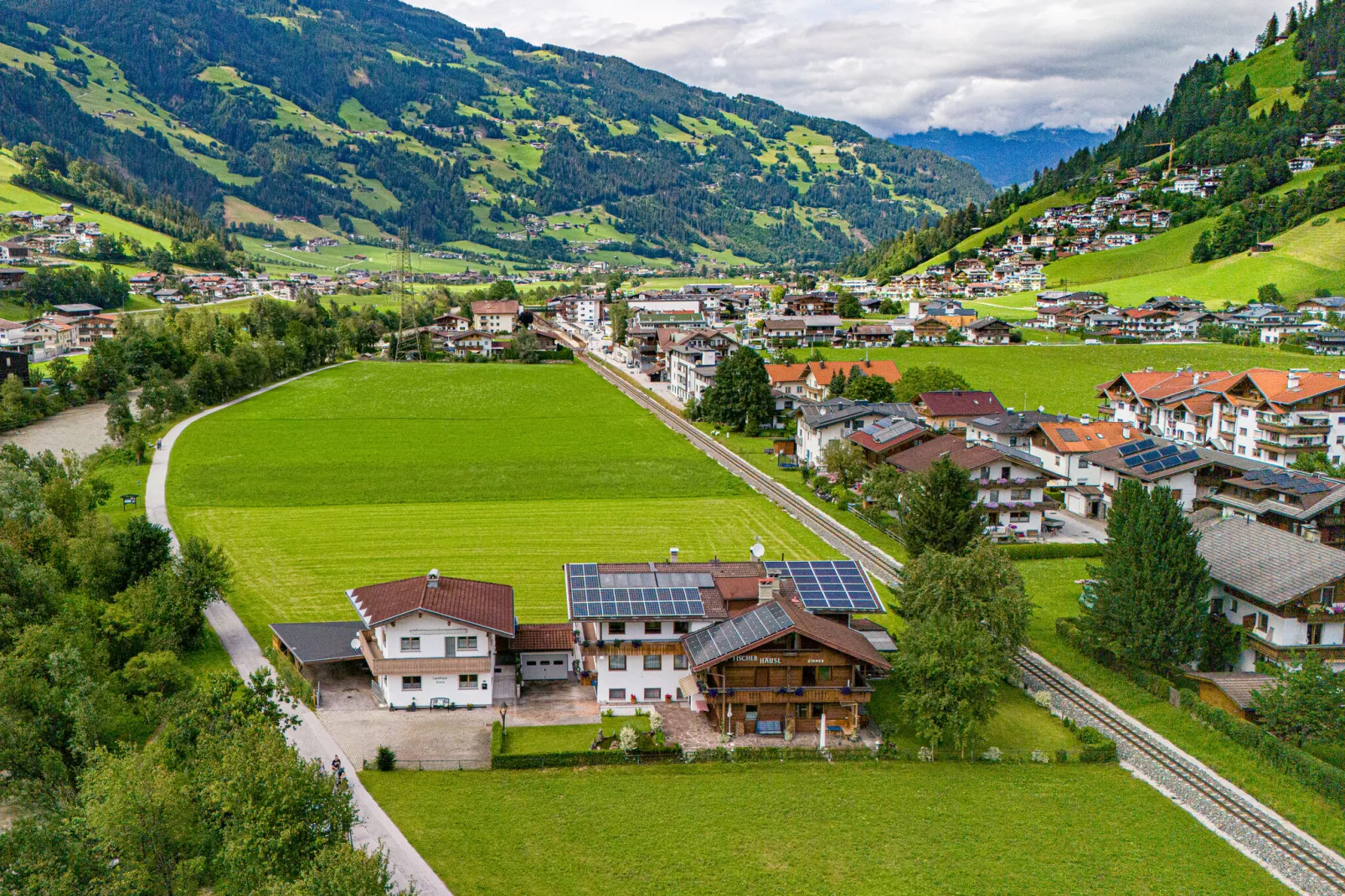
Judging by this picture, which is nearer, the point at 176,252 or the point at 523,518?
the point at 523,518

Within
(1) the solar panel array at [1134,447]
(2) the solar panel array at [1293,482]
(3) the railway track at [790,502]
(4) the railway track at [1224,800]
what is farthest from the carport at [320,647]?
(1) the solar panel array at [1134,447]

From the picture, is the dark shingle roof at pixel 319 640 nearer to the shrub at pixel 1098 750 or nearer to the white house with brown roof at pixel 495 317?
the shrub at pixel 1098 750

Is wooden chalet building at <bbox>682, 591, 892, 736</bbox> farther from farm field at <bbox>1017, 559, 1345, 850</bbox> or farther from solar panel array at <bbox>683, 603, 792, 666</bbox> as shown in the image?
farm field at <bbox>1017, 559, 1345, 850</bbox>

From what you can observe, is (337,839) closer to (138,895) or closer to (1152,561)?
(138,895)

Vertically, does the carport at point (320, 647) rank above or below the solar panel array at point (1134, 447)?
below

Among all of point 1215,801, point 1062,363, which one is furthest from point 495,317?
point 1215,801

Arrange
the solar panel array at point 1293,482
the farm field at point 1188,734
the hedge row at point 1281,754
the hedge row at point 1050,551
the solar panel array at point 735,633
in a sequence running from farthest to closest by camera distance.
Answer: the hedge row at point 1050,551
the solar panel array at point 1293,482
the solar panel array at point 735,633
the hedge row at point 1281,754
the farm field at point 1188,734

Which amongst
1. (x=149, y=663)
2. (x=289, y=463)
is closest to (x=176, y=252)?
(x=289, y=463)

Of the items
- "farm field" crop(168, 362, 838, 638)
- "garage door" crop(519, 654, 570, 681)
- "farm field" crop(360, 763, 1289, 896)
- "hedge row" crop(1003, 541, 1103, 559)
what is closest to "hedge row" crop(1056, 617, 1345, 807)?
"farm field" crop(360, 763, 1289, 896)

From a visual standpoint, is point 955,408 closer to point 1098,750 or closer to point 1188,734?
point 1188,734
